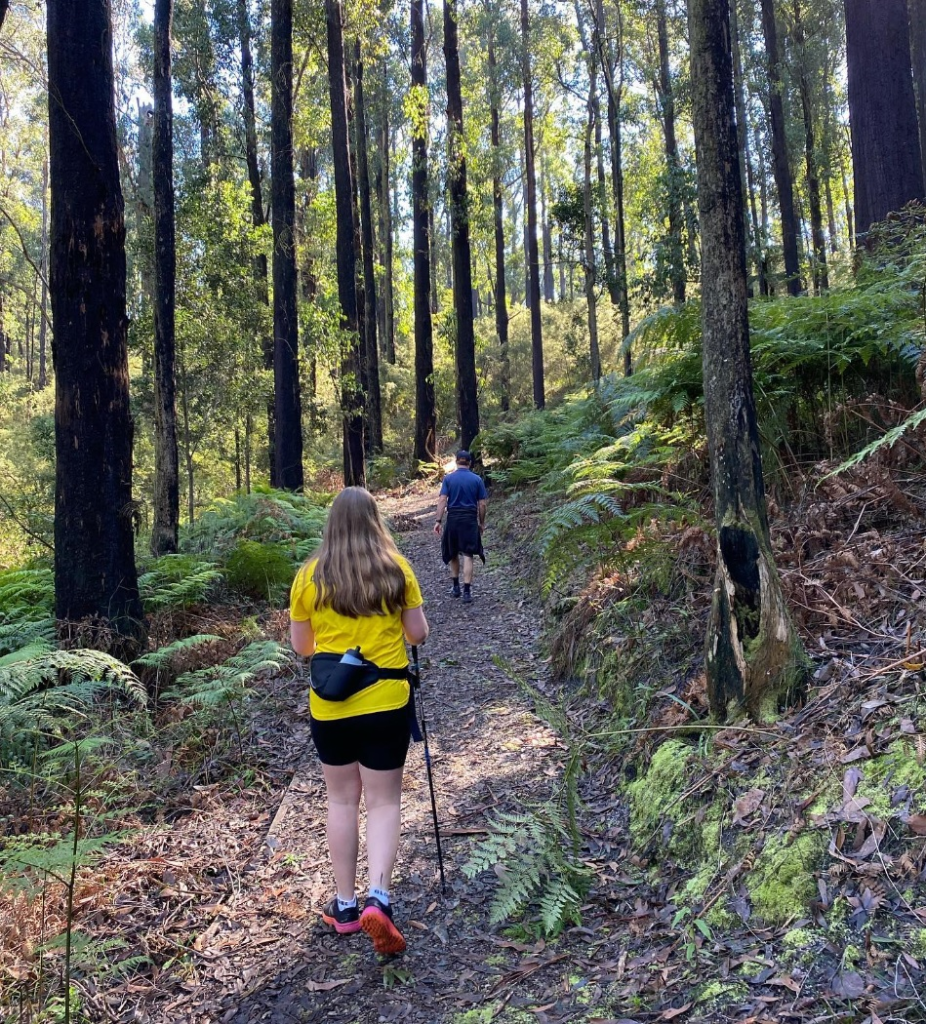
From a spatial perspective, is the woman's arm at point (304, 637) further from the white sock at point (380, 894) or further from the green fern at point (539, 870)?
the green fern at point (539, 870)

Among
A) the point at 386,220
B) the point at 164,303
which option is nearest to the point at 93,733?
the point at 164,303

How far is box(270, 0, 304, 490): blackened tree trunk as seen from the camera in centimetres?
1527

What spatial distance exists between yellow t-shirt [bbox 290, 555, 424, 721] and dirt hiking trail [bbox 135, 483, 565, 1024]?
1.05m

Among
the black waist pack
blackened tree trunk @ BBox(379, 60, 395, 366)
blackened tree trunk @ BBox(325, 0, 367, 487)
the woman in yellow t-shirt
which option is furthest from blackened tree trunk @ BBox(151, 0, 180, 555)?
blackened tree trunk @ BBox(379, 60, 395, 366)

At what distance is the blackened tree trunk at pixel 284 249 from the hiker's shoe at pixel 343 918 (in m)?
13.3

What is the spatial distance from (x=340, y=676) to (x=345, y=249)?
1521cm

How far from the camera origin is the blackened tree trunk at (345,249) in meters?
15.8

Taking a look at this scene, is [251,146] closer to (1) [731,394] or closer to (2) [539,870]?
(1) [731,394]

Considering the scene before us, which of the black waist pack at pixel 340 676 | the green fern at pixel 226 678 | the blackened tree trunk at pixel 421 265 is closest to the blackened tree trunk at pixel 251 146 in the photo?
the blackened tree trunk at pixel 421 265

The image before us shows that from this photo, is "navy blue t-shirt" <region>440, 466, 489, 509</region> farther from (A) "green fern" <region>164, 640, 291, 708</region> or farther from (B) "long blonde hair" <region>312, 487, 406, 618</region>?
(B) "long blonde hair" <region>312, 487, 406, 618</region>

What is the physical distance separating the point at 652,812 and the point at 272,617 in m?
5.44

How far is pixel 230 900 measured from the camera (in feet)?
12.6

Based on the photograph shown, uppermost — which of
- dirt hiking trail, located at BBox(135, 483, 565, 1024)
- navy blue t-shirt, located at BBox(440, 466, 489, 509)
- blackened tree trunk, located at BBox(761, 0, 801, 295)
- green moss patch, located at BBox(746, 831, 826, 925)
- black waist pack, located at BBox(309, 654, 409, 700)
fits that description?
blackened tree trunk, located at BBox(761, 0, 801, 295)

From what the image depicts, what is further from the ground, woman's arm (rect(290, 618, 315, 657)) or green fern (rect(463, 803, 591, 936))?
woman's arm (rect(290, 618, 315, 657))
